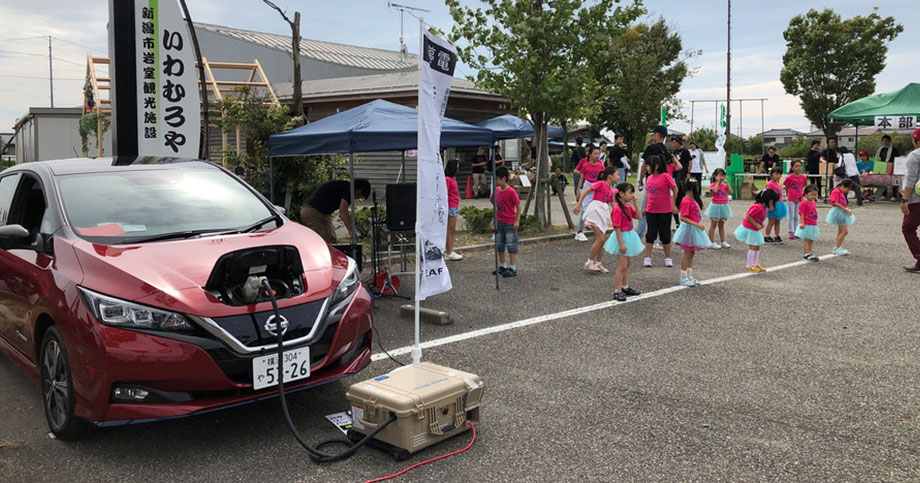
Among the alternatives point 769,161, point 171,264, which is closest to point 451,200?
point 171,264

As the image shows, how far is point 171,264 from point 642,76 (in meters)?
35.1

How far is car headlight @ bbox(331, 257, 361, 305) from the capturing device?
4.26m

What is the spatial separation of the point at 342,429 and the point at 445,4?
11488 millimetres

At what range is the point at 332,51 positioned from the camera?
35.2 meters

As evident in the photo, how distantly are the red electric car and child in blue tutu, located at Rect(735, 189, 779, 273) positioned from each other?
6798mm

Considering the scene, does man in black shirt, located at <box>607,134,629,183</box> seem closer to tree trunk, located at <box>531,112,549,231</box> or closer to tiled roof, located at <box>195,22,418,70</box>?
tree trunk, located at <box>531,112,549,231</box>

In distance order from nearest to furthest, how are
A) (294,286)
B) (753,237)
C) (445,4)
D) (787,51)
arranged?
1. (294,286)
2. (753,237)
3. (445,4)
4. (787,51)

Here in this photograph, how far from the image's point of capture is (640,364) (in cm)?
545

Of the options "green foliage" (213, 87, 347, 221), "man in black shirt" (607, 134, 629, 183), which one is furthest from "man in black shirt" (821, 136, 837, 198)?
"green foliage" (213, 87, 347, 221)

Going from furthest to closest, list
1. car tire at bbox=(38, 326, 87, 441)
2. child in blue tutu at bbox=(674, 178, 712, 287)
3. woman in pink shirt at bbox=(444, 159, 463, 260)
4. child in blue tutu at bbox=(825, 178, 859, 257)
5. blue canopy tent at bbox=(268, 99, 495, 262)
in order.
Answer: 1. child in blue tutu at bbox=(825, 178, 859, 257)
2. woman in pink shirt at bbox=(444, 159, 463, 260)
3. child in blue tutu at bbox=(674, 178, 712, 287)
4. blue canopy tent at bbox=(268, 99, 495, 262)
5. car tire at bbox=(38, 326, 87, 441)

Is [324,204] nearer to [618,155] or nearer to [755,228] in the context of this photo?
[755,228]

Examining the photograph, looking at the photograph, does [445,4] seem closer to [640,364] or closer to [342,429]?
[640,364]

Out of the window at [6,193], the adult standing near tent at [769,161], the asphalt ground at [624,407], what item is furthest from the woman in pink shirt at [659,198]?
the adult standing near tent at [769,161]

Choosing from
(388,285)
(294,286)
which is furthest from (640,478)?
(388,285)
